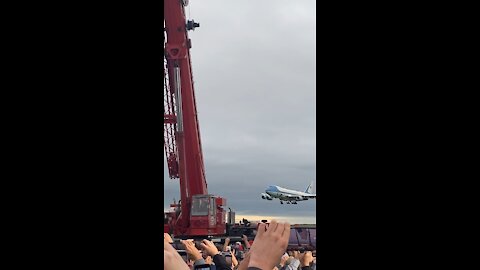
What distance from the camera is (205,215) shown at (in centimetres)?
457

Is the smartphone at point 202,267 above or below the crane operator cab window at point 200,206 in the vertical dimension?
below

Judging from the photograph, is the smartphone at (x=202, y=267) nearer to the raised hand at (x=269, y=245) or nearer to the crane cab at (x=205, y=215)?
the raised hand at (x=269, y=245)

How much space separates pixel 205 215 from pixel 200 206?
4.5 inches

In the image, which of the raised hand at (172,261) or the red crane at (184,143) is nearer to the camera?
the raised hand at (172,261)

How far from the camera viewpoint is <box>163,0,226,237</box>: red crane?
181 inches

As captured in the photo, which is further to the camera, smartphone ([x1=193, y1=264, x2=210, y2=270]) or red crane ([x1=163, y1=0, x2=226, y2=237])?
red crane ([x1=163, y1=0, x2=226, y2=237])

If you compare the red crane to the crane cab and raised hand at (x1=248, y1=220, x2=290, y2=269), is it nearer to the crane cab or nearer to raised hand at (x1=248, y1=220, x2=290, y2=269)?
the crane cab

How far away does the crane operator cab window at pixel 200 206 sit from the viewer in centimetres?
460

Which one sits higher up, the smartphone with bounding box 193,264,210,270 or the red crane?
the red crane

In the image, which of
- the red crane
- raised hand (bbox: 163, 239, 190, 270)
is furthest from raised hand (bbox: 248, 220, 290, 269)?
the red crane

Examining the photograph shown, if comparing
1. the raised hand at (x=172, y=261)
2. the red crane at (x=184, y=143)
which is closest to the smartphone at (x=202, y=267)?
the raised hand at (x=172, y=261)

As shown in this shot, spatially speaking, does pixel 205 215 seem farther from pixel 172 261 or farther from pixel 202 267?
pixel 172 261
